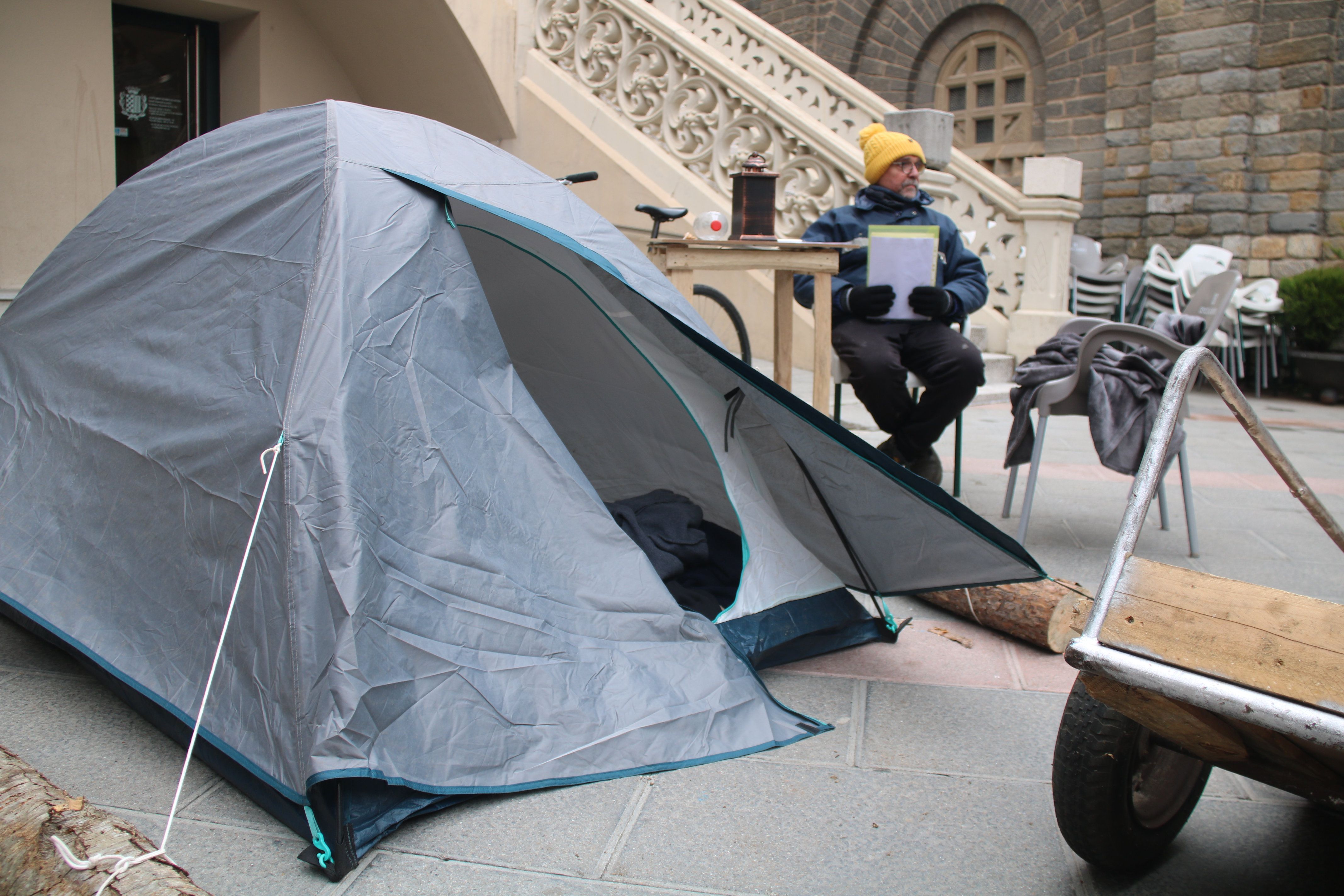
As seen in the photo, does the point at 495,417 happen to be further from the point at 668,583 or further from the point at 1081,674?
the point at 1081,674

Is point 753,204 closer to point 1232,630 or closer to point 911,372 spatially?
point 911,372

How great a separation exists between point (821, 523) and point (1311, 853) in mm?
1262

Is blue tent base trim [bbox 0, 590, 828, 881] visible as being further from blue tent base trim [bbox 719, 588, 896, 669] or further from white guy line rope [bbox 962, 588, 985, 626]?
white guy line rope [bbox 962, 588, 985, 626]

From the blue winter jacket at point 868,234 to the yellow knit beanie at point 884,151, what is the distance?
81 mm

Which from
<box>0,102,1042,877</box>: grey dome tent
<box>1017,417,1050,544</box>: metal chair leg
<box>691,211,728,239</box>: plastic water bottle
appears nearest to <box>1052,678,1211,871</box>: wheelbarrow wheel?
<box>0,102,1042,877</box>: grey dome tent

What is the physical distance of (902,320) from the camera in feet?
12.9

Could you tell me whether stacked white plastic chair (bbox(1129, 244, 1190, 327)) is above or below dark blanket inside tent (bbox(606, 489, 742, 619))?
above

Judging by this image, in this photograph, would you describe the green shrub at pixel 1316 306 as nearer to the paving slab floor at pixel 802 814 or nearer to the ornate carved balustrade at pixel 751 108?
the ornate carved balustrade at pixel 751 108

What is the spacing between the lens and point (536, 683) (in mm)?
2051

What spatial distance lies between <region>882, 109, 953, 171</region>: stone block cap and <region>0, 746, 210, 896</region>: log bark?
20.7ft

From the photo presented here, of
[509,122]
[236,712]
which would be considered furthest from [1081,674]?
[509,122]

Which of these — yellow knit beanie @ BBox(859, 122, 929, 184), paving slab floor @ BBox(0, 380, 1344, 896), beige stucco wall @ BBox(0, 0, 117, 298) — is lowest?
paving slab floor @ BBox(0, 380, 1344, 896)

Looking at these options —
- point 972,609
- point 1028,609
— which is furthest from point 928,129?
point 1028,609

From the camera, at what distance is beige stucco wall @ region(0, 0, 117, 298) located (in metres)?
5.90
